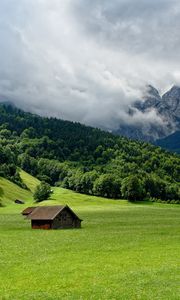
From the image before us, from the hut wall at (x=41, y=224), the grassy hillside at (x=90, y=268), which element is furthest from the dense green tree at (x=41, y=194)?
the grassy hillside at (x=90, y=268)

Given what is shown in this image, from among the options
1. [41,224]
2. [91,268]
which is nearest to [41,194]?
[41,224]

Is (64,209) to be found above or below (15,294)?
above

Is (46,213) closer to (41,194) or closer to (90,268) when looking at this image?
(90,268)

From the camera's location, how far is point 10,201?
181 metres

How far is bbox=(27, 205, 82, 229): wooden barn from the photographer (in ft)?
301

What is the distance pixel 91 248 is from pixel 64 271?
1647cm

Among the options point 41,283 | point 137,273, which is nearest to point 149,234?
point 137,273

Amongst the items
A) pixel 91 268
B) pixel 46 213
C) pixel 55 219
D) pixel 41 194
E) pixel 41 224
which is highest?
pixel 41 194

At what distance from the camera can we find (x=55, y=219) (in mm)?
93000

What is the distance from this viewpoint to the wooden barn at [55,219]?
91.8 meters

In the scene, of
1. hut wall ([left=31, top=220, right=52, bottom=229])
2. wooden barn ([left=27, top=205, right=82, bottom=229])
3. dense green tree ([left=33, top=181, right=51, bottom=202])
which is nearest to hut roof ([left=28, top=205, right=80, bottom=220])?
wooden barn ([left=27, top=205, right=82, bottom=229])

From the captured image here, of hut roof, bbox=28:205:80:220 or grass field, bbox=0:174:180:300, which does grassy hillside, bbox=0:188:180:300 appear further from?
hut roof, bbox=28:205:80:220

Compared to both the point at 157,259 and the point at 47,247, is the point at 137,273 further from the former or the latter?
the point at 47,247

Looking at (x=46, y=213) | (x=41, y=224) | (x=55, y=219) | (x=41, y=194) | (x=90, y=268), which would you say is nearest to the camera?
(x=90, y=268)
